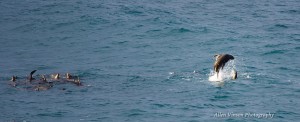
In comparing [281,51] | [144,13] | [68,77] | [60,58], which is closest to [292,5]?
[144,13]

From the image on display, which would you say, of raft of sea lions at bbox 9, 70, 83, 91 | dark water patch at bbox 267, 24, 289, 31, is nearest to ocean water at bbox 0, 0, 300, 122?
dark water patch at bbox 267, 24, 289, 31

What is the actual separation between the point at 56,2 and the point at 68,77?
29.4 metres

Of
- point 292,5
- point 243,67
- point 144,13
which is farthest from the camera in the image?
point 292,5

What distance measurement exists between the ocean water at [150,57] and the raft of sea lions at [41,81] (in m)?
0.52

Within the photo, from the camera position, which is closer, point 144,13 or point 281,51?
point 281,51

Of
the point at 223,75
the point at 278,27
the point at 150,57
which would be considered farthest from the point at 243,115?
the point at 278,27

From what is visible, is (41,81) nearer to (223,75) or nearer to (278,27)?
(223,75)

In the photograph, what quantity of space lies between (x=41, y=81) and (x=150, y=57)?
29.8 ft

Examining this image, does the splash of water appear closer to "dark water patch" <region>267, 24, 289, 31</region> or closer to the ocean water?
the ocean water

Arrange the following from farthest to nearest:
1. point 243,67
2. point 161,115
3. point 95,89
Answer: point 243,67
point 95,89
point 161,115

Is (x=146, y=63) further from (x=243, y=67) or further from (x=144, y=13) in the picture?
(x=144, y=13)

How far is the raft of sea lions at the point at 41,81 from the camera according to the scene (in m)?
27.7

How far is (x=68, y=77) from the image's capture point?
95.5 ft

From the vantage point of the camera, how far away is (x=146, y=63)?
3347cm
